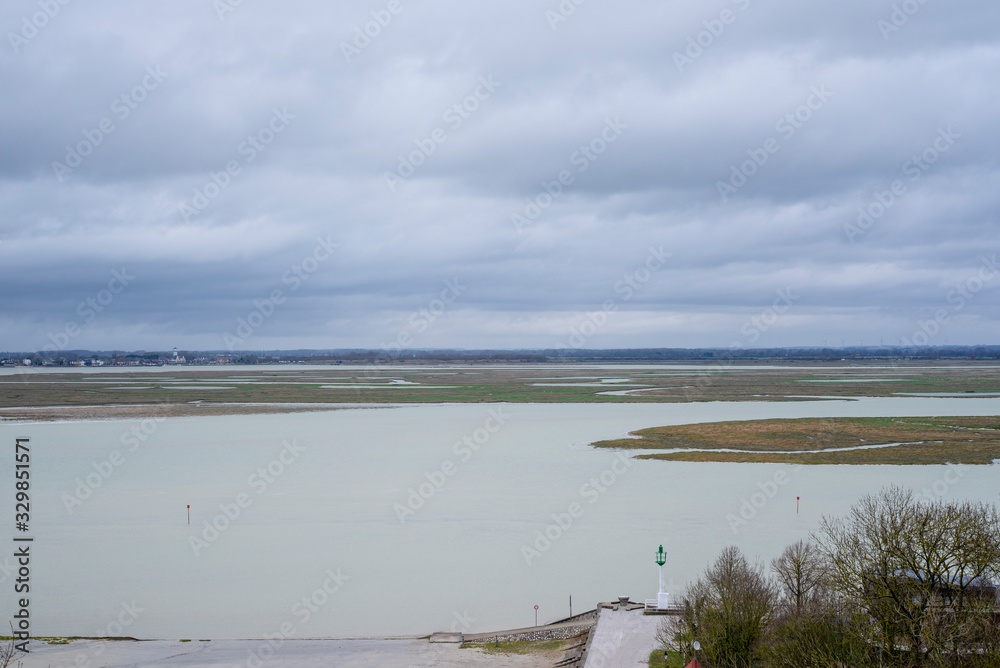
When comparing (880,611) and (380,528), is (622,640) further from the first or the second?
(380,528)

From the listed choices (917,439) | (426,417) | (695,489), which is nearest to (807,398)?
(917,439)

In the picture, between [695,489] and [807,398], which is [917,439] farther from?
[807,398]

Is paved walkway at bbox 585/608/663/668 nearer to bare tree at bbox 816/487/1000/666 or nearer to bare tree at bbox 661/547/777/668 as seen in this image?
bare tree at bbox 661/547/777/668

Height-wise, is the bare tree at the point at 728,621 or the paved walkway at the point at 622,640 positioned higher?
the bare tree at the point at 728,621

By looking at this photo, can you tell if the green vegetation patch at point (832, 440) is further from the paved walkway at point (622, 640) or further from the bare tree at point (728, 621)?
the bare tree at point (728, 621)

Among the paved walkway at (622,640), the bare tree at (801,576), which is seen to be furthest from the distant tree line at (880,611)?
the paved walkway at (622,640)

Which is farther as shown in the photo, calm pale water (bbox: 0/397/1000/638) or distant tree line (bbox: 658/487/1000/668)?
calm pale water (bbox: 0/397/1000/638)

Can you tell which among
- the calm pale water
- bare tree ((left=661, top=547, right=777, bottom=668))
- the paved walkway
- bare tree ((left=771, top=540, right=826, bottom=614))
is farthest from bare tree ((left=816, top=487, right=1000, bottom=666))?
the calm pale water
